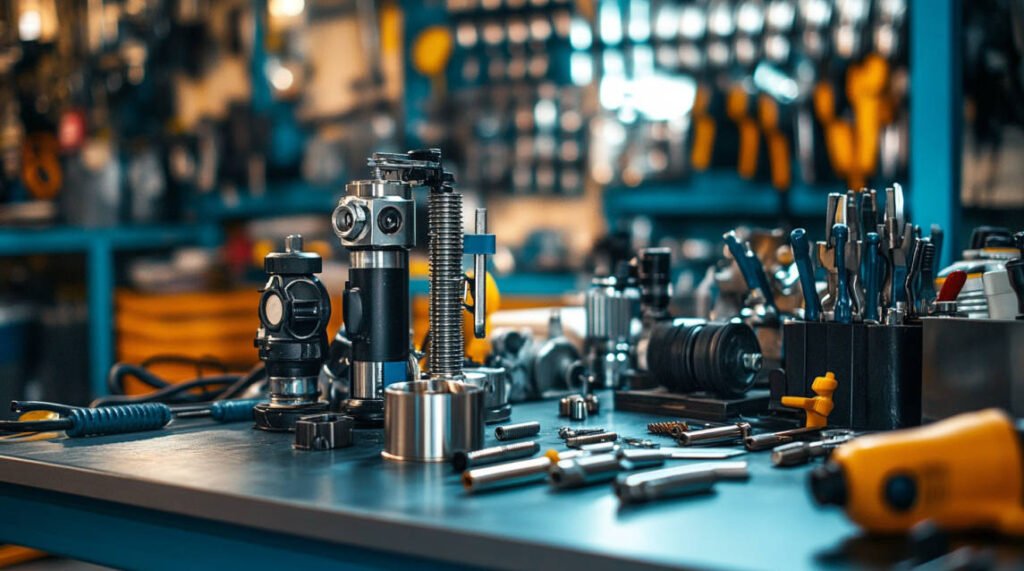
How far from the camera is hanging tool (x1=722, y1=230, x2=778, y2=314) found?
60.9 inches

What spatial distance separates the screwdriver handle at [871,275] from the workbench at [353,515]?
28 cm

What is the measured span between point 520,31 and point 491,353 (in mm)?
2957

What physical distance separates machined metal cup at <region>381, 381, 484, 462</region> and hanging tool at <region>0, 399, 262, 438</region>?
1.36ft

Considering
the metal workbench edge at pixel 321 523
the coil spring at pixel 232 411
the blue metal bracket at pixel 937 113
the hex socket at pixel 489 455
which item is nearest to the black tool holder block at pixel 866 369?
the hex socket at pixel 489 455

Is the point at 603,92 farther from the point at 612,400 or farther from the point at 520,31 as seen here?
the point at 612,400

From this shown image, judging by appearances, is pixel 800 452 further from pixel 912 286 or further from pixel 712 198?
pixel 712 198

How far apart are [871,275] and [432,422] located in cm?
59

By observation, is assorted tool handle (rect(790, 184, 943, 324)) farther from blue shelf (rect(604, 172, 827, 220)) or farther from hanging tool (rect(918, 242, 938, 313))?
blue shelf (rect(604, 172, 827, 220))

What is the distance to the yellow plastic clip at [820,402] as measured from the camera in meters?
1.34

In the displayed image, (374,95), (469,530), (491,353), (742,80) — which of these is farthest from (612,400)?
(374,95)

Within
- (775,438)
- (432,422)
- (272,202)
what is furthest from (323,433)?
(272,202)

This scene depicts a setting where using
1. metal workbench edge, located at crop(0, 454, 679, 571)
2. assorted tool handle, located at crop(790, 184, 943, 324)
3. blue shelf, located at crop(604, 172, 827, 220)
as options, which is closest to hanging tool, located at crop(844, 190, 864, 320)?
assorted tool handle, located at crop(790, 184, 943, 324)

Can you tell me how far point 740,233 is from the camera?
1.84 m

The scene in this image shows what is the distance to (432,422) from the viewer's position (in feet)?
3.83
